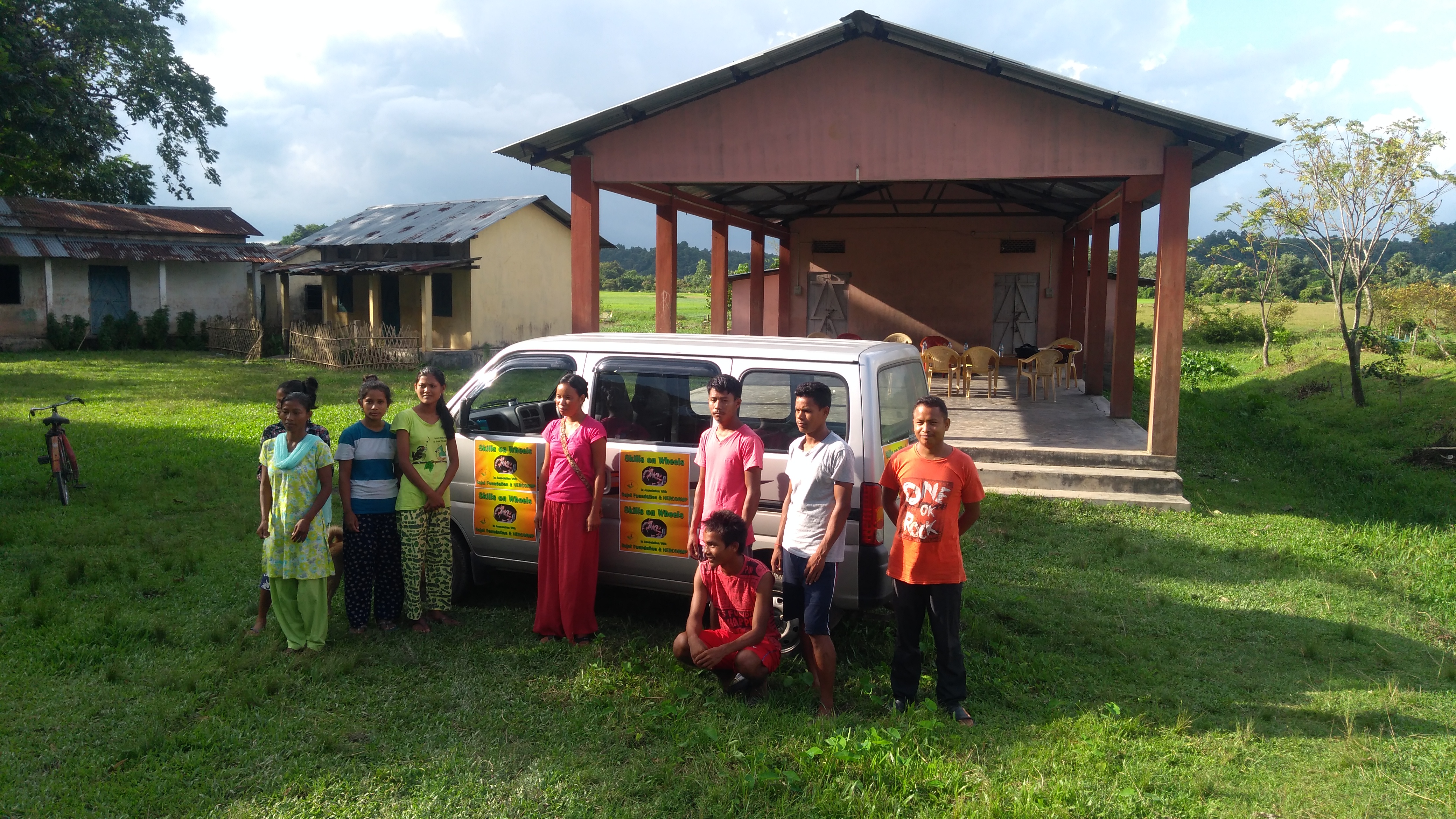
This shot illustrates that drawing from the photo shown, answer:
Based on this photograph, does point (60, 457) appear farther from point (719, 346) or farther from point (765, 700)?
point (765, 700)

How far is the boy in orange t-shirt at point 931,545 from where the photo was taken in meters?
4.23

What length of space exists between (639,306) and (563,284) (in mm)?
25172

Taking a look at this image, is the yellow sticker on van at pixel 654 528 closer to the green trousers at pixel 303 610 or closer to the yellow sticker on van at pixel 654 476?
the yellow sticker on van at pixel 654 476

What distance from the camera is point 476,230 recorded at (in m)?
21.5

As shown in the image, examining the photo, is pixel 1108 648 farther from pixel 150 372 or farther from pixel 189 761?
pixel 150 372

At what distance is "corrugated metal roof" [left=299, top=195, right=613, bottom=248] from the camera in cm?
2225

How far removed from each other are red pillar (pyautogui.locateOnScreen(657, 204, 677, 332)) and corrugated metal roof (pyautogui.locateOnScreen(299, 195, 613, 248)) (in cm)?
909

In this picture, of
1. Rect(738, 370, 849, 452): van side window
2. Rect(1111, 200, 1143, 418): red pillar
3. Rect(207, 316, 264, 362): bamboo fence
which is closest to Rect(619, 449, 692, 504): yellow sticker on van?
Rect(738, 370, 849, 452): van side window

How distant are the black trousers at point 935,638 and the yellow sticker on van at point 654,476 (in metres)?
1.34

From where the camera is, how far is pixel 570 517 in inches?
199

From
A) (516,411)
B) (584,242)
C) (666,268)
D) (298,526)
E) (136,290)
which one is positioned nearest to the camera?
(298,526)

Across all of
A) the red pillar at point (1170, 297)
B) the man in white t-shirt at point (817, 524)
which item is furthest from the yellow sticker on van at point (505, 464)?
the red pillar at point (1170, 297)

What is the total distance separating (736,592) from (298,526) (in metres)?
2.36

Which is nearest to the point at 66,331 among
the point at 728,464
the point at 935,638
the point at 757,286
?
the point at 757,286
